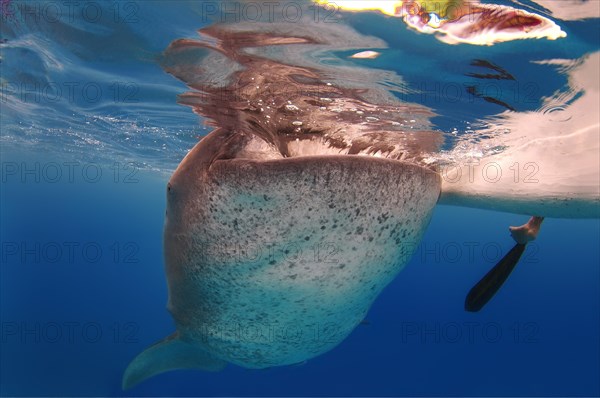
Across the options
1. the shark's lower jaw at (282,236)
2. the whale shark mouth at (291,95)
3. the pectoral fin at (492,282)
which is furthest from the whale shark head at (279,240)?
the pectoral fin at (492,282)

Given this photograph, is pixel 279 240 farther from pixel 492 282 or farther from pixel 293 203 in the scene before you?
pixel 492 282

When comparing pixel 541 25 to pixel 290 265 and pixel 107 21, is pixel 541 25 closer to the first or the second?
pixel 290 265

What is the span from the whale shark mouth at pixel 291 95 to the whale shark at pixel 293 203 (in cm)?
2

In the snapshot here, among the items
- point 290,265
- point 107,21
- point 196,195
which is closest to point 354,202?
point 290,265

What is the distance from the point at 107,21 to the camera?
183 inches

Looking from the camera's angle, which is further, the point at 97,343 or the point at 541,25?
the point at 97,343

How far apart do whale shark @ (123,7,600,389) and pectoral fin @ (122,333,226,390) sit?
0.02 m

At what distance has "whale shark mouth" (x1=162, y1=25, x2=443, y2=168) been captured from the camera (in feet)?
14.1

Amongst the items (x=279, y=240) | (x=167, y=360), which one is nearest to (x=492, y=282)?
(x=279, y=240)

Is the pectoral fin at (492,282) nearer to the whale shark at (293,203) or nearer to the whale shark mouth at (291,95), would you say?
the whale shark at (293,203)

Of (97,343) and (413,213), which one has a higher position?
(413,213)

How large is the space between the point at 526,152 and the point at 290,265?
11.6ft

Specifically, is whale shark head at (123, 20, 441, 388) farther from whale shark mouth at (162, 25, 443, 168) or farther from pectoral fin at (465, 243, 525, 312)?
pectoral fin at (465, 243, 525, 312)

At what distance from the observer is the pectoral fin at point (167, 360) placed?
448 cm
